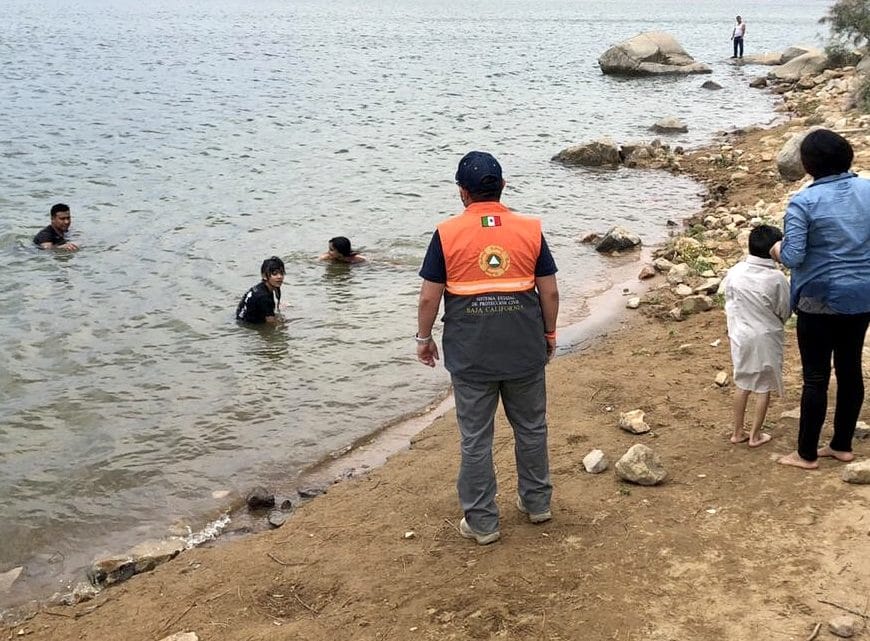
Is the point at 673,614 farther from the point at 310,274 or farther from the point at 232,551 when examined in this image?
the point at 310,274

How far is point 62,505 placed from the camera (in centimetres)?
719

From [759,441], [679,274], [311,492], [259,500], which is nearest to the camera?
[759,441]

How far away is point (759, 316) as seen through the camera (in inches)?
231

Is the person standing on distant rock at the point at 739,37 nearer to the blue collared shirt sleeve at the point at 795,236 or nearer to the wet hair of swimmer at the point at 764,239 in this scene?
the wet hair of swimmer at the point at 764,239

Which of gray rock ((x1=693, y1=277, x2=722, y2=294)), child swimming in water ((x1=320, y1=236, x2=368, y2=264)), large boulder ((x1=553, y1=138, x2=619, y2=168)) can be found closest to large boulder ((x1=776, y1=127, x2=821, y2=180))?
large boulder ((x1=553, y1=138, x2=619, y2=168))

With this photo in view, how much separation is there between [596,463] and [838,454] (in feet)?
5.25

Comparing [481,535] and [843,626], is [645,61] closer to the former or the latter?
[481,535]

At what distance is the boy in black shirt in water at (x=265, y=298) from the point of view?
11008 mm

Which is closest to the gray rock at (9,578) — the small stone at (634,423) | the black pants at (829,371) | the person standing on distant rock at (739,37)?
the small stone at (634,423)

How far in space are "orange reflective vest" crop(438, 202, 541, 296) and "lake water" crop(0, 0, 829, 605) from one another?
11.8 ft

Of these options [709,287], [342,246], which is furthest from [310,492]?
[342,246]

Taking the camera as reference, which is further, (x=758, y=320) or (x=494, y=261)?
(x=758, y=320)

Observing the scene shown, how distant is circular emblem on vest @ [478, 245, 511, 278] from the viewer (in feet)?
15.5

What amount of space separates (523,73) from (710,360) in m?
36.1
